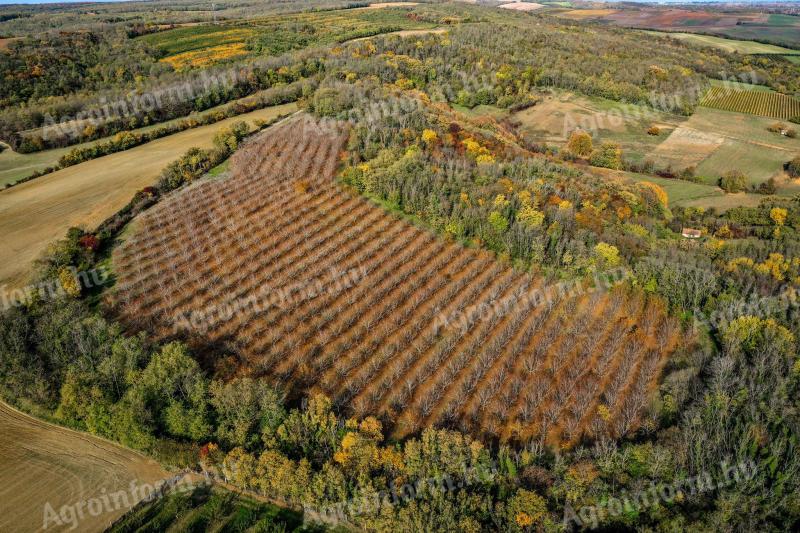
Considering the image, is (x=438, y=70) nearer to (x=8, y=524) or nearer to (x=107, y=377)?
(x=107, y=377)

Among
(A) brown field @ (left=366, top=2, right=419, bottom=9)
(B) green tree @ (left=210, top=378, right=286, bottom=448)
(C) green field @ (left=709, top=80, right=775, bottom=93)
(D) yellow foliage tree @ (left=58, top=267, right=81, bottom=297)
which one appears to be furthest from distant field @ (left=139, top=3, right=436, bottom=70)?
(B) green tree @ (left=210, top=378, right=286, bottom=448)

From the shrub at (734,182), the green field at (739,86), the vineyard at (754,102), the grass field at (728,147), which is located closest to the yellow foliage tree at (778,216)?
the shrub at (734,182)

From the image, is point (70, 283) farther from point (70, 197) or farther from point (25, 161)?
point (25, 161)

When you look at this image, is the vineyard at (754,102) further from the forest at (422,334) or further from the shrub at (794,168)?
the forest at (422,334)

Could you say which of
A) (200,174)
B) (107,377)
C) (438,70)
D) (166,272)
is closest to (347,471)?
(107,377)

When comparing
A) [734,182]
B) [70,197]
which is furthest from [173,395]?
[734,182]
